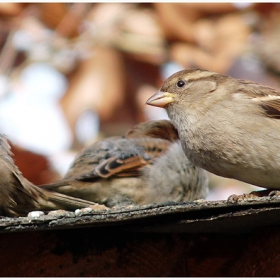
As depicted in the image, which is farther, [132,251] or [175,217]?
[132,251]

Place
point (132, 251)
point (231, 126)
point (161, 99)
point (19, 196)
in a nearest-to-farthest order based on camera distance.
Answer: point (132, 251) → point (231, 126) → point (19, 196) → point (161, 99)

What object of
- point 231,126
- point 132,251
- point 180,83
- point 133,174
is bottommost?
point 132,251

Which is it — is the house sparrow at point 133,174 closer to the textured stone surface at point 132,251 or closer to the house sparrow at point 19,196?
the house sparrow at point 19,196

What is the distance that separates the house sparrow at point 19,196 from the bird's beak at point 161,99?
0.56 m

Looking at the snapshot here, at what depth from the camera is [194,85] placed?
10.6ft

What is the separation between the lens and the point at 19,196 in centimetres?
304

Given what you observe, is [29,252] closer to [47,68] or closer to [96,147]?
[96,147]

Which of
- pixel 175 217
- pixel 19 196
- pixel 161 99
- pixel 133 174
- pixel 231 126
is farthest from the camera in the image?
pixel 133 174

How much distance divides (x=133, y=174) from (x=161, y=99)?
66 cm

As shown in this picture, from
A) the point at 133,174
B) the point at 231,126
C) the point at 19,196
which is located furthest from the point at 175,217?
the point at 133,174

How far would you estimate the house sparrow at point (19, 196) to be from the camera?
296 centimetres

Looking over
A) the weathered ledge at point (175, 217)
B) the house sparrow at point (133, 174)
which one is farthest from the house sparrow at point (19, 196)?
the weathered ledge at point (175, 217)

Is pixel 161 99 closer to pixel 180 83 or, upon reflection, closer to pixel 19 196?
pixel 180 83

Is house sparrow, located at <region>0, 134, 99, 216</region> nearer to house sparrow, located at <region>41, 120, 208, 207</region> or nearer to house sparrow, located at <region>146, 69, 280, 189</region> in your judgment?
house sparrow, located at <region>41, 120, 208, 207</region>
